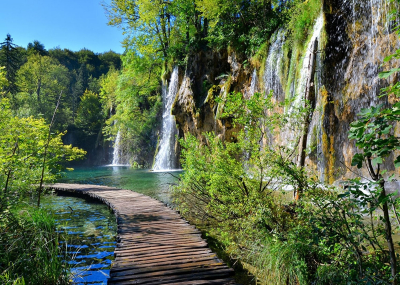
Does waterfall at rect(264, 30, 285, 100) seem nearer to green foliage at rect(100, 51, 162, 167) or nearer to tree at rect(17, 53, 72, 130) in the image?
green foliage at rect(100, 51, 162, 167)

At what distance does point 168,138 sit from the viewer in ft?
82.3

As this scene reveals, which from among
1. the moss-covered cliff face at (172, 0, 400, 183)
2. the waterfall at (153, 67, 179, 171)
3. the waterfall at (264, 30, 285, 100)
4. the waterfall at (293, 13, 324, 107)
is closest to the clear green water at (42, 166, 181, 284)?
the moss-covered cliff face at (172, 0, 400, 183)

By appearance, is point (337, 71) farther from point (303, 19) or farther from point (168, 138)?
point (168, 138)

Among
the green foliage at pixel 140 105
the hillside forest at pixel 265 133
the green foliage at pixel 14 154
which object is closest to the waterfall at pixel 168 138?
the hillside forest at pixel 265 133

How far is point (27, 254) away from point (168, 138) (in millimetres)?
21235

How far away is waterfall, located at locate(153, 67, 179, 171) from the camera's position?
2416 cm

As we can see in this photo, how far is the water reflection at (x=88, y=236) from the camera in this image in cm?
495

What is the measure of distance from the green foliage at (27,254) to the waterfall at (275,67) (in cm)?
1162

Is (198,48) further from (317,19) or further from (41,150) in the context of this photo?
(41,150)

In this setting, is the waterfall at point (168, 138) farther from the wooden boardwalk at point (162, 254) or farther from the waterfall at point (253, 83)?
→ the wooden boardwalk at point (162, 254)

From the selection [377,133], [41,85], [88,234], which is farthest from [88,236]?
[41,85]

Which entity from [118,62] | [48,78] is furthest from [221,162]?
[118,62]

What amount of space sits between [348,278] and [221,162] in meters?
2.79

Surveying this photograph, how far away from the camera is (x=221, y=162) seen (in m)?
5.28
